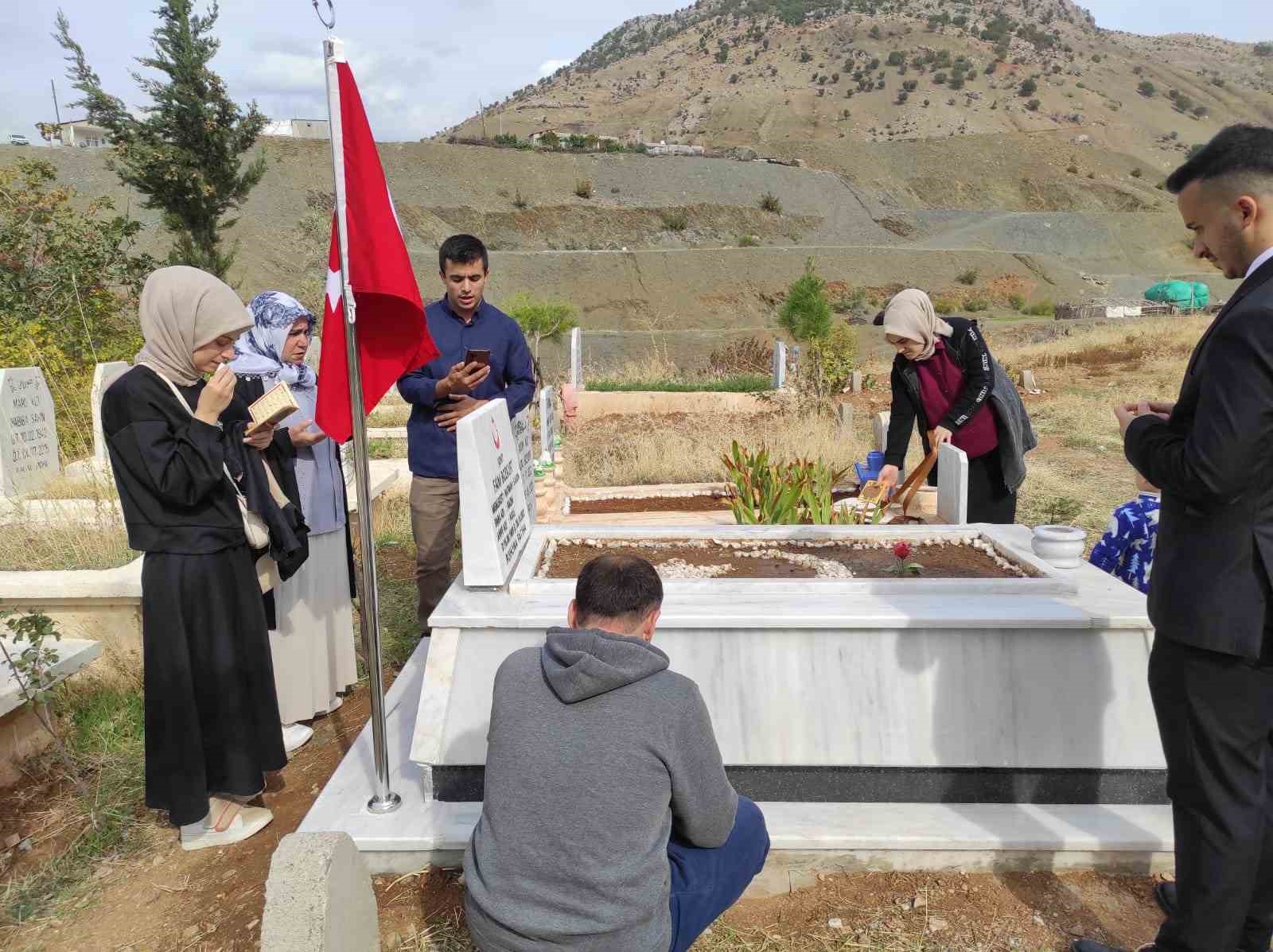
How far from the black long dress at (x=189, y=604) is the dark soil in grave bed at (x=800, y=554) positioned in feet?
3.41

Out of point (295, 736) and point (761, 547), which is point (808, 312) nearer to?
point (761, 547)

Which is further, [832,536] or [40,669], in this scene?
[832,536]

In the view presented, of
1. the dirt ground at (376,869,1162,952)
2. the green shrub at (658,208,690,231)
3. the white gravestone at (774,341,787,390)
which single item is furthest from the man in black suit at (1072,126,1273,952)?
the green shrub at (658,208,690,231)

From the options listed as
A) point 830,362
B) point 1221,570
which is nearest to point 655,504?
point 1221,570

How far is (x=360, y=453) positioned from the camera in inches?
100

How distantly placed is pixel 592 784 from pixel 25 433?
6.84m

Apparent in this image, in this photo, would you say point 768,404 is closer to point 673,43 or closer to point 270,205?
point 270,205

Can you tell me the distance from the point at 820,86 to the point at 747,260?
2558 inches

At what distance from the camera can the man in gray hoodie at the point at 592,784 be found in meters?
1.60

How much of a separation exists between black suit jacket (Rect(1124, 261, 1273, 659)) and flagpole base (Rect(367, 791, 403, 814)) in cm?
216

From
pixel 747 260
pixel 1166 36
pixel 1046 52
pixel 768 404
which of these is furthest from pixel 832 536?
pixel 1166 36

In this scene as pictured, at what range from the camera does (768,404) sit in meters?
10.9

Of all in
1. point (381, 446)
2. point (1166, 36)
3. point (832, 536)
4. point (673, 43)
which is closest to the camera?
point (832, 536)

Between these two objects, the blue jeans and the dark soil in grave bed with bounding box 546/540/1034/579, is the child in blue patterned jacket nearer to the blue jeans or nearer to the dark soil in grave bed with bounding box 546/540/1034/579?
the dark soil in grave bed with bounding box 546/540/1034/579
